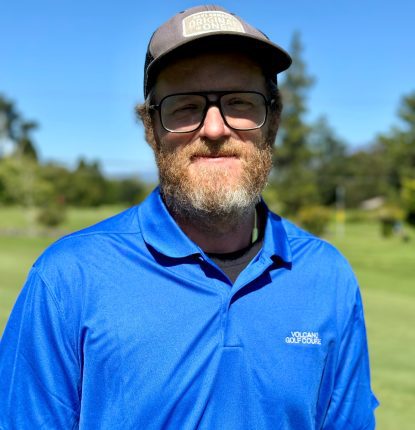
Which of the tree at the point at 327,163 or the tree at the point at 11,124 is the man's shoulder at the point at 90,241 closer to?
the tree at the point at 327,163

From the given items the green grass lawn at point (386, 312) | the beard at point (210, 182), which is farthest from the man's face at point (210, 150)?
the green grass lawn at point (386, 312)

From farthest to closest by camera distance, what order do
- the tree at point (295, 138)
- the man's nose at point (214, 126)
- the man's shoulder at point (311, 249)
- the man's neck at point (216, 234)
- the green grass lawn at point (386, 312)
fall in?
1. the tree at point (295, 138)
2. the green grass lawn at point (386, 312)
3. the man's shoulder at point (311, 249)
4. the man's neck at point (216, 234)
5. the man's nose at point (214, 126)

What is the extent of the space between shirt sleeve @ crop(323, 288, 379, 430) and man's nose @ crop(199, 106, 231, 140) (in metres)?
0.82

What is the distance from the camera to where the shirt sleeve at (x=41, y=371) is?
1.82 meters

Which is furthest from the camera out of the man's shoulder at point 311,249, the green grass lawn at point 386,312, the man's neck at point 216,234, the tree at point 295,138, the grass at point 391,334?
the tree at point 295,138

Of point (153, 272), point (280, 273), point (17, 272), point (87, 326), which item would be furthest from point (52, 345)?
point (17, 272)

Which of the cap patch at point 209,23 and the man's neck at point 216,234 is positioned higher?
the cap patch at point 209,23

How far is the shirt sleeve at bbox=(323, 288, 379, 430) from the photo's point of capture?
2156 mm

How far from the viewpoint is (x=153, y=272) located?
78.3 inches

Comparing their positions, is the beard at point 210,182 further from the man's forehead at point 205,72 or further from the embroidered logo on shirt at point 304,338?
the embroidered logo on shirt at point 304,338

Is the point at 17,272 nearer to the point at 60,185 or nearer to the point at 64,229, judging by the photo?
the point at 64,229

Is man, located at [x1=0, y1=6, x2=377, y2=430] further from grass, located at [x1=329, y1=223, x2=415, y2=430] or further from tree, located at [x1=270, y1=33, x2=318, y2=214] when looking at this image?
tree, located at [x1=270, y1=33, x2=318, y2=214]

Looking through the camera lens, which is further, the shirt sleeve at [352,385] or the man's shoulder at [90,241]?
the shirt sleeve at [352,385]

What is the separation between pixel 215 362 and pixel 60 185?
2514 inches
